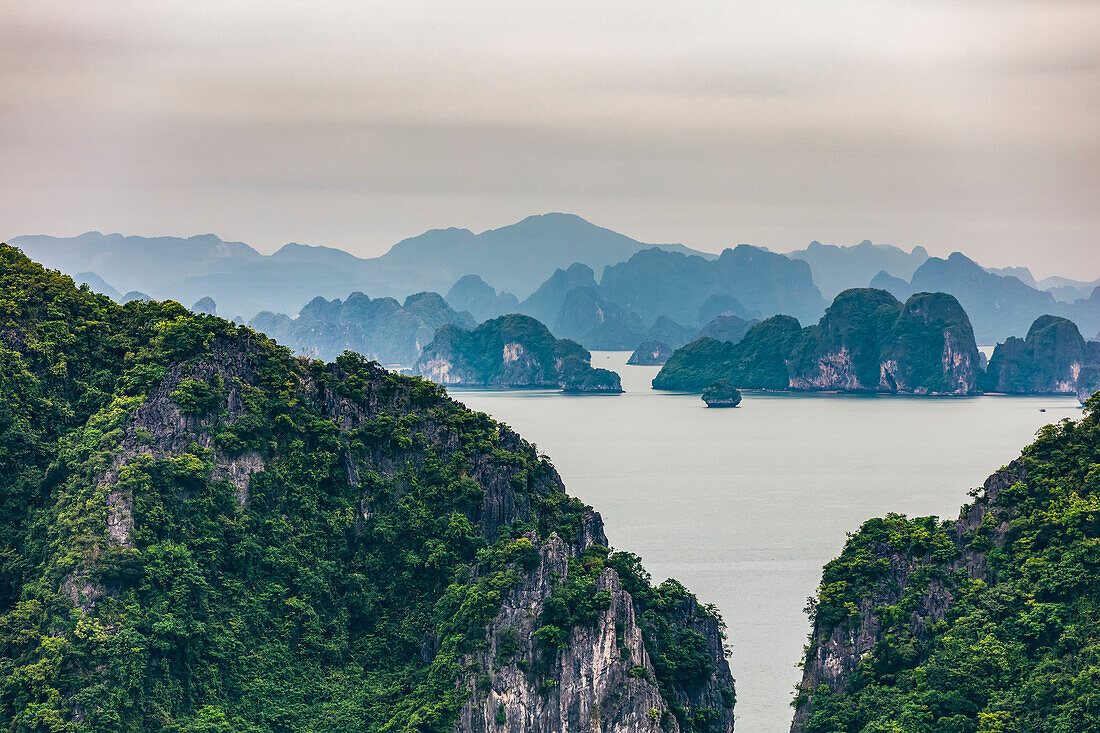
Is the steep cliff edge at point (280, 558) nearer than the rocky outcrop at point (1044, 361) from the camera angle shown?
Yes

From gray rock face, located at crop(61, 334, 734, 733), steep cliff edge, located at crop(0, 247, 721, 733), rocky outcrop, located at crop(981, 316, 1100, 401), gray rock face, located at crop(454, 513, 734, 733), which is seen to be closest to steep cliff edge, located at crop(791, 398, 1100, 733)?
gray rock face, located at crop(61, 334, 734, 733)

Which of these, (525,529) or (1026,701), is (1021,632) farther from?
(525,529)

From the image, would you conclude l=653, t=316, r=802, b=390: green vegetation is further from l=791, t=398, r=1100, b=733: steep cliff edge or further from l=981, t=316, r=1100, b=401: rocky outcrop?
l=791, t=398, r=1100, b=733: steep cliff edge

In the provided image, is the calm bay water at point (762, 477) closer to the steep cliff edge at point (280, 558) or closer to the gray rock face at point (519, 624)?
the gray rock face at point (519, 624)

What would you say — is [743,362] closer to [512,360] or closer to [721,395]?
[512,360]

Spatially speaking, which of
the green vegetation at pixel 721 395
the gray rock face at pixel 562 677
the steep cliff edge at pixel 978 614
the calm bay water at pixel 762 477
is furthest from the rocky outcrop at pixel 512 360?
the gray rock face at pixel 562 677

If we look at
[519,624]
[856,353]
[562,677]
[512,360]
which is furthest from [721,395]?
[562,677]

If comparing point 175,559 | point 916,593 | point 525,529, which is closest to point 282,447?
point 175,559
